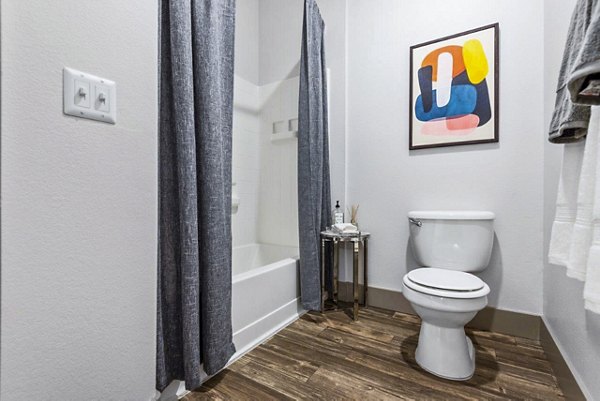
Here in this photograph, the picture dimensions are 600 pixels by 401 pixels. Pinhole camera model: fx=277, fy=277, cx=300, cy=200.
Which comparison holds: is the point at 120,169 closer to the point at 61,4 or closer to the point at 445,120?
the point at 61,4

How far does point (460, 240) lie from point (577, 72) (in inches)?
42.7

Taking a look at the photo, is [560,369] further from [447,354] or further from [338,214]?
[338,214]

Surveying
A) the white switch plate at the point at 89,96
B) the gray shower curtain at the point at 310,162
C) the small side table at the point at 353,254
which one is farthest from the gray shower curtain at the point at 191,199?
the small side table at the point at 353,254

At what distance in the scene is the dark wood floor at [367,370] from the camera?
1145 millimetres

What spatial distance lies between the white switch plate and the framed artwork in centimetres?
Result: 174

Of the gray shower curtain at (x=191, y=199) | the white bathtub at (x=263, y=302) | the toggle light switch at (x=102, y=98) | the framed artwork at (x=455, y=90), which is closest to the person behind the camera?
the toggle light switch at (x=102, y=98)

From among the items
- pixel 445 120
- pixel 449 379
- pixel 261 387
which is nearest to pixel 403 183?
pixel 445 120

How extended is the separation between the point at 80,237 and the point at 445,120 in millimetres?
1955

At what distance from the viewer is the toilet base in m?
1.25

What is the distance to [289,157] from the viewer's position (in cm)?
247

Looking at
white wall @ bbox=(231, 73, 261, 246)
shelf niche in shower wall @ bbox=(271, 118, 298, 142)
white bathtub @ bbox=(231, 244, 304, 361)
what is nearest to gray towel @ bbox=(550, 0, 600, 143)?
white bathtub @ bbox=(231, 244, 304, 361)

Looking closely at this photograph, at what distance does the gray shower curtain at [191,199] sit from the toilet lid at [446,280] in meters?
0.91

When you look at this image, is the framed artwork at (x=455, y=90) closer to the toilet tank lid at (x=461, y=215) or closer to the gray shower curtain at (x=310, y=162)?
the toilet tank lid at (x=461, y=215)

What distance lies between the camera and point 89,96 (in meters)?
0.67
